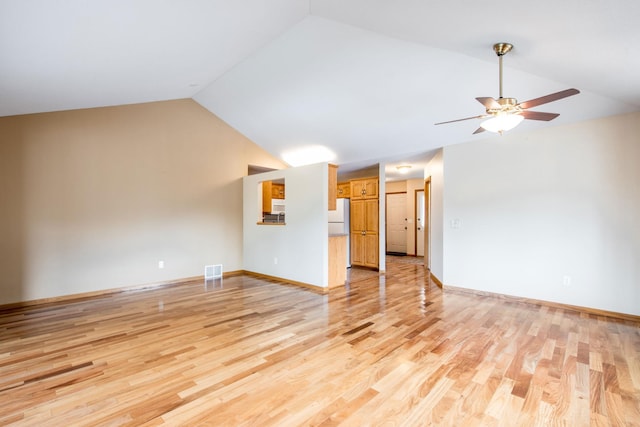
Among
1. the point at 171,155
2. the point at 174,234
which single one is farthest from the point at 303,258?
the point at 171,155

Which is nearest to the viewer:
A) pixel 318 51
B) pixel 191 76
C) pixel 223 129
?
pixel 318 51

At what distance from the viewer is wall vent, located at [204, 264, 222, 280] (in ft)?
19.4

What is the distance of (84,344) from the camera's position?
2807 millimetres

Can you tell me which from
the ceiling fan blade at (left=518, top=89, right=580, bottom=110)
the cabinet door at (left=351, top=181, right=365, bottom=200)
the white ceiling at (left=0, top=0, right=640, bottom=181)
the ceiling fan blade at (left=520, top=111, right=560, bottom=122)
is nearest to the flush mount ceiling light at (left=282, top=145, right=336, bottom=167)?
the white ceiling at (left=0, top=0, right=640, bottom=181)

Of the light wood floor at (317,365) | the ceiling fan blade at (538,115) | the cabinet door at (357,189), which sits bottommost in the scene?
the light wood floor at (317,365)

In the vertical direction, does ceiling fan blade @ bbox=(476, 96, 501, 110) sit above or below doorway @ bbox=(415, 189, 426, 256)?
above

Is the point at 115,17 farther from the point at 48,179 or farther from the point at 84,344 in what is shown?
the point at 48,179

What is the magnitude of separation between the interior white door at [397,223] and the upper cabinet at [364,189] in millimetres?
2908

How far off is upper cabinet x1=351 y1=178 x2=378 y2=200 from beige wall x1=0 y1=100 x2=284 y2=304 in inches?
104

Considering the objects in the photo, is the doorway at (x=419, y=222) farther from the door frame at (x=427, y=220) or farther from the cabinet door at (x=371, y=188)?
the cabinet door at (x=371, y=188)

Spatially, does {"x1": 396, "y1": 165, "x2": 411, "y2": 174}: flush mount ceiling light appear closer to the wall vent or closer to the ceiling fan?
the ceiling fan

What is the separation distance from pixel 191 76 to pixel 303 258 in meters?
3.33

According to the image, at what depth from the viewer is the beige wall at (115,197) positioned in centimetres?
410

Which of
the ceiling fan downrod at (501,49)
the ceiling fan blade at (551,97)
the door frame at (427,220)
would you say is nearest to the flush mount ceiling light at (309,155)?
the door frame at (427,220)
